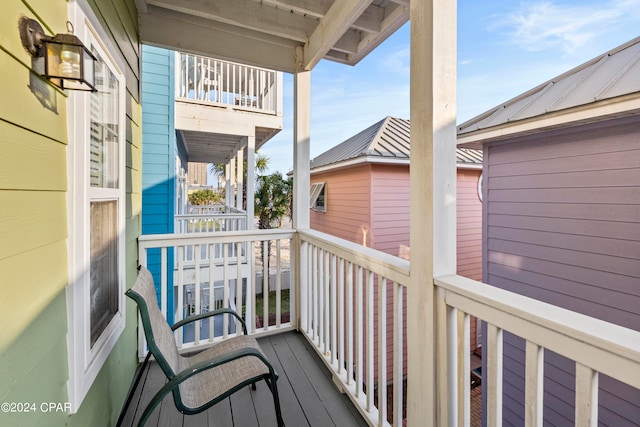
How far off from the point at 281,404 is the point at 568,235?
3118 millimetres

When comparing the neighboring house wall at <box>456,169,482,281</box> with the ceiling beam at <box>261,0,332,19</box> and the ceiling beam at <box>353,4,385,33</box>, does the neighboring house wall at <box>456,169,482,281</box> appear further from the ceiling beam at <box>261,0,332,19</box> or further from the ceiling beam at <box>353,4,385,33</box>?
the ceiling beam at <box>261,0,332,19</box>

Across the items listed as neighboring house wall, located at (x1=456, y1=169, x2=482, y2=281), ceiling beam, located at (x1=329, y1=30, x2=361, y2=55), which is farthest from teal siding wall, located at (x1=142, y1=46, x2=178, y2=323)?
neighboring house wall, located at (x1=456, y1=169, x2=482, y2=281)

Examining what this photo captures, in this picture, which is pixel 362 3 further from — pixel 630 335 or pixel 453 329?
pixel 630 335

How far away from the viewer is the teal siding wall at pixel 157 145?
407 centimetres

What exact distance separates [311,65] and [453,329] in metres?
2.58

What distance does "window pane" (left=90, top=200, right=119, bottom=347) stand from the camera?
1.48m

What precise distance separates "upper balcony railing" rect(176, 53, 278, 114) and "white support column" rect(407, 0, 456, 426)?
5.14 metres

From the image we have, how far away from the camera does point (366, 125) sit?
8.38 m

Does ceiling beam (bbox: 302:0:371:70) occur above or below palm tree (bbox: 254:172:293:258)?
above

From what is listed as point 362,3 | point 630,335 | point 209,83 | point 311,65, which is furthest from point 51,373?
Answer: point 209,83

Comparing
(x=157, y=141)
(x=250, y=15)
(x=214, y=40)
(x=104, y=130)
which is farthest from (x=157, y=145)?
(x=104, y=130)

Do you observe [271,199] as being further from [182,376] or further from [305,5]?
[182,376]

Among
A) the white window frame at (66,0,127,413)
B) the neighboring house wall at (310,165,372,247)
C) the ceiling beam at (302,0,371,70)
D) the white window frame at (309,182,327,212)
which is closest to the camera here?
the white window frame at (66,0,127,413)

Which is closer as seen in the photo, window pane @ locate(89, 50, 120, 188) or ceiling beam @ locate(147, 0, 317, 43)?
window pane @ locate(89, 50, 120, 188)
